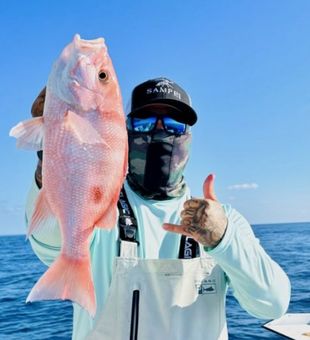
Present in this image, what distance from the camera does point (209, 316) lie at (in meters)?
2.71

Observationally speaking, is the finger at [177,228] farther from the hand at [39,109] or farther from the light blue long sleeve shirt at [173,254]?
the hand at [39,109]

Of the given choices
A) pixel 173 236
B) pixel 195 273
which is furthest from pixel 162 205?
pixel 195 273

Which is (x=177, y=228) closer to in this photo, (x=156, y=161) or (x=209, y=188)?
(x=209, y=188)

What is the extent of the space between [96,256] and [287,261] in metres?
18.9

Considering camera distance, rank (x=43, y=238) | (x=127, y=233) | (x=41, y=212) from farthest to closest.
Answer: (x=127, y=233) < (x=43, y=238) < (x=41, y=212)

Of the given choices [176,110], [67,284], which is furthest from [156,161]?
[67,284]

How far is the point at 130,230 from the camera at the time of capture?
261 centimetres

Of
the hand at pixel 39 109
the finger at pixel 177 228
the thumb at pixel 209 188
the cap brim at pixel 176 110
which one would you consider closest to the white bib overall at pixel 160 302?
the finger at pixel 177 228

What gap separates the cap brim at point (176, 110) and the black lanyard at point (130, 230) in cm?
52

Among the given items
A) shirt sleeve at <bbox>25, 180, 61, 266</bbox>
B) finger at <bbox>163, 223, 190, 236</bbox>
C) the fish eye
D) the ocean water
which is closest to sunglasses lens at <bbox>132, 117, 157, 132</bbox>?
finger at <bbox>163, 223, 190, 236</bbox>

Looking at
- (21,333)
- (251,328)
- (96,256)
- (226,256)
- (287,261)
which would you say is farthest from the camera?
(287,261)

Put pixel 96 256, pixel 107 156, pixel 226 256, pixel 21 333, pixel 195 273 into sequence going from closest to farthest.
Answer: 1. pixel 107 156
2. pixel 226 256
3. pixel 96 256
4. pixel 195 273
5. pixel 21 333

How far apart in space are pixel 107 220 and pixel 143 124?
1251 millimetres

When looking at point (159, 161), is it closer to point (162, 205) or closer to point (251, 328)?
point (162, 205)
